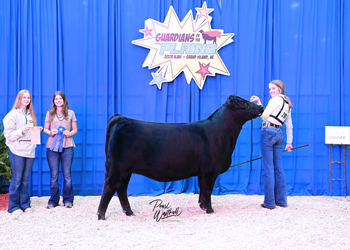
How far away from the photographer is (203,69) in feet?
15.9

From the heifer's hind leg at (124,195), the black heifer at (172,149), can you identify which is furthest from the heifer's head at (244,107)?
the heifer's hind leg at (124,195)

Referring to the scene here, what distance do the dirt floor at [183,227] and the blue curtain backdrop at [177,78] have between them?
67 centimetres

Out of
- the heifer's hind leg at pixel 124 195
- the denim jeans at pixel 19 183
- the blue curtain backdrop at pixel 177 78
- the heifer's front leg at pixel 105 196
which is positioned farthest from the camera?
the blue curtain backdrop at pixel 177 78

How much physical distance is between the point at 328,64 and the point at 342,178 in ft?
6.07

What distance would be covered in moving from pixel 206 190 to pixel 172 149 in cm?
65

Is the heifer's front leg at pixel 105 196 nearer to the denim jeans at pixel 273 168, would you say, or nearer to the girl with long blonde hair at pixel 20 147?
the girl with long blonde hair at pixel 20 147

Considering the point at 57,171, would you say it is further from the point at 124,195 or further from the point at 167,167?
the point at 167,167

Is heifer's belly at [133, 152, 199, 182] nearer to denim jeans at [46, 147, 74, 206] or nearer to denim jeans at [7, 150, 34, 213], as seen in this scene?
denim jeans at [46, 147, 74, 206]

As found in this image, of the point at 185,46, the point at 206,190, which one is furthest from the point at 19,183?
the point at 185,46

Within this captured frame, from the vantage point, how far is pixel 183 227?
3.12 meters

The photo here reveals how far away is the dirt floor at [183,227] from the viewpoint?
2.65 metres

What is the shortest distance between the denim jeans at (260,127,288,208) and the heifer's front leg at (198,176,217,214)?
0.79 m

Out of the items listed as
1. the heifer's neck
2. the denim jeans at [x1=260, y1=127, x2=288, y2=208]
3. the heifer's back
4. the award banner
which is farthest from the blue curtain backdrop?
the heifer's back

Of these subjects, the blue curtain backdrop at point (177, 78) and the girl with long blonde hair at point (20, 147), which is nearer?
the girl with long blonde hair at point (20, 147)
